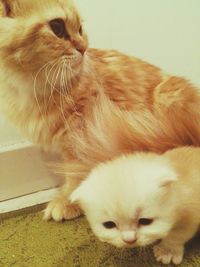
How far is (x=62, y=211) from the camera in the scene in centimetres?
106

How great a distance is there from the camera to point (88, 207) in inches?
29.7

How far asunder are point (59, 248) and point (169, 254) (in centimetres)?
27

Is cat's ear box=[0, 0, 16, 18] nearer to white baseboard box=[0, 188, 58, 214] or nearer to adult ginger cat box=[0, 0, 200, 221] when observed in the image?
adult ginger cat box=[0, 0, 200, 221]

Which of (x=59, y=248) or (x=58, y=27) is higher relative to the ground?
(x=58, y=27)

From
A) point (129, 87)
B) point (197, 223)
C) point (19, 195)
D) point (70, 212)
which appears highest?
point (129, 87)

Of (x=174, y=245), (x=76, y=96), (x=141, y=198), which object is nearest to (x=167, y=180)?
(x=141, y=198)

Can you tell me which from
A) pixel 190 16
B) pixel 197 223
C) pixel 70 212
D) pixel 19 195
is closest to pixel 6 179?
pixel 19 195

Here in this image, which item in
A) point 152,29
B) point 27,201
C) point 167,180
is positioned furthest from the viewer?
point 152,29

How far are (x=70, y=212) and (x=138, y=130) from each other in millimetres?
341

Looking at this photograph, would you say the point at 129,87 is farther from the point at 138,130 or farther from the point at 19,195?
the point at 19,195

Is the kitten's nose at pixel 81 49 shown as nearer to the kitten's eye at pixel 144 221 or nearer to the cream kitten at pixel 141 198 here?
the cream kitten at pixel 141 198

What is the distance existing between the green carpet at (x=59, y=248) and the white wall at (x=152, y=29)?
59 centimetres

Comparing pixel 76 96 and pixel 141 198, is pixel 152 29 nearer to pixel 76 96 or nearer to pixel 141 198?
pixel 76 96

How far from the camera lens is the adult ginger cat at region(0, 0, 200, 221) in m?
0.84
